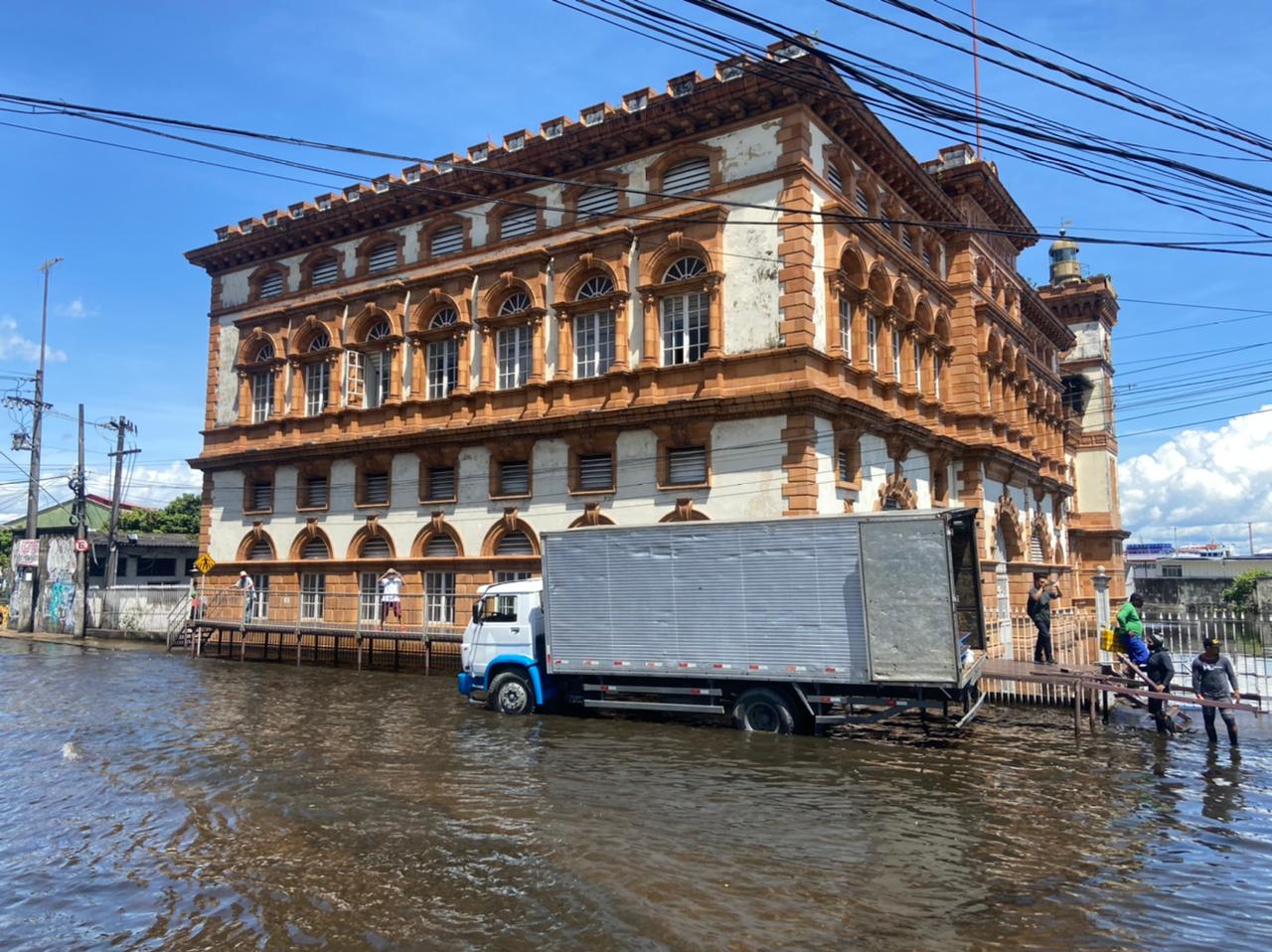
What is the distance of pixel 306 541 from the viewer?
30953mm

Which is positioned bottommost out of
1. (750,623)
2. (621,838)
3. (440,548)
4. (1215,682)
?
(621,838)

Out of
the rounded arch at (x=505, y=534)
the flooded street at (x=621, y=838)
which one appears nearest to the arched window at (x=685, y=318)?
the rounded arch at (x=505, y=534)

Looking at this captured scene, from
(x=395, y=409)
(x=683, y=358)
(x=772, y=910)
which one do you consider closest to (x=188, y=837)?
(x=772, y=910)

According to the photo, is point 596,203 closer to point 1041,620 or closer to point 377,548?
point 377,548

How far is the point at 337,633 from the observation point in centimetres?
2727

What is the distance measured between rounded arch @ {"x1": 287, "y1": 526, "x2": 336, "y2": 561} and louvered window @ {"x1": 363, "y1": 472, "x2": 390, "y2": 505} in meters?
2.18

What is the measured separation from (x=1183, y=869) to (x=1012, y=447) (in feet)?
95.3

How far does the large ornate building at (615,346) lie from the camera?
22625mm

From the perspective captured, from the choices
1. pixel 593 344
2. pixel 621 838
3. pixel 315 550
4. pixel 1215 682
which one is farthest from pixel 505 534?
pixel 1215 682

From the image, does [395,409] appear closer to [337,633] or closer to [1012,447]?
[337,633]

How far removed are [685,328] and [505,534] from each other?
26.0 ft

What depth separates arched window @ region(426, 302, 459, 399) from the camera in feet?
92.8

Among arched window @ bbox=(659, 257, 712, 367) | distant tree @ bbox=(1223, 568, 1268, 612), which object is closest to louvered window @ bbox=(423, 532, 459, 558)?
arched window @ bbox=(659, 257, 712, 367)

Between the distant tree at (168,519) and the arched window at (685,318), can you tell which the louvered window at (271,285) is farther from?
the distant tree at (168,519)
